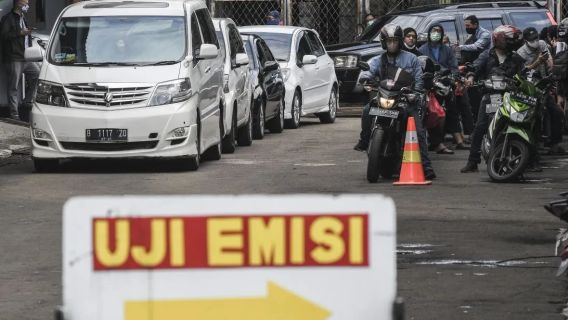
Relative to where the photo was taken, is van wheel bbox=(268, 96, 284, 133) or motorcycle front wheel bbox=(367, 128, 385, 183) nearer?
motorcycle front wheel bbox=(367, 128, 385, 183)

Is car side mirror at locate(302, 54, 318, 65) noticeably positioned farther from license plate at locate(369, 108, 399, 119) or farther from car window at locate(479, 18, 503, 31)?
license plate at locate(369, 108, 399, 119)

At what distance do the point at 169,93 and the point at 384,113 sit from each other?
8.73 ft

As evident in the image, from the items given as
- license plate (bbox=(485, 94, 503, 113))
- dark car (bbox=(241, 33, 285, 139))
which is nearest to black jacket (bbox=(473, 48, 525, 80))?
license plate (bbox=(485, 94, 503, 113))

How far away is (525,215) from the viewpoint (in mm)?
12469

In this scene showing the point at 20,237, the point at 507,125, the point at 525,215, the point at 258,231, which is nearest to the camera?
the point at 258,231

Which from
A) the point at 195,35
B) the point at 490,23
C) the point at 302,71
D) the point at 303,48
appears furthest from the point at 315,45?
the point at 195,35

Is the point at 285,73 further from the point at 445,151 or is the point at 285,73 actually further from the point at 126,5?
the point at 126,5

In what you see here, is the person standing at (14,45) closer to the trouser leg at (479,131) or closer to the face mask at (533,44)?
the face mask at (533,44)

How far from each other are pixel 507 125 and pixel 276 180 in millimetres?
2451

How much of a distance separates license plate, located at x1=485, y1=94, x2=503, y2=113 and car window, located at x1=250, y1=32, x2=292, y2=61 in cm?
847

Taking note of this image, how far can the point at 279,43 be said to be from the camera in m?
24.4

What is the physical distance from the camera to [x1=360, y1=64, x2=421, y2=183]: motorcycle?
15.1m

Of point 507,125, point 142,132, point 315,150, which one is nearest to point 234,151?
point 315,150

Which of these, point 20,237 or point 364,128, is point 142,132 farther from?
point 20,237
